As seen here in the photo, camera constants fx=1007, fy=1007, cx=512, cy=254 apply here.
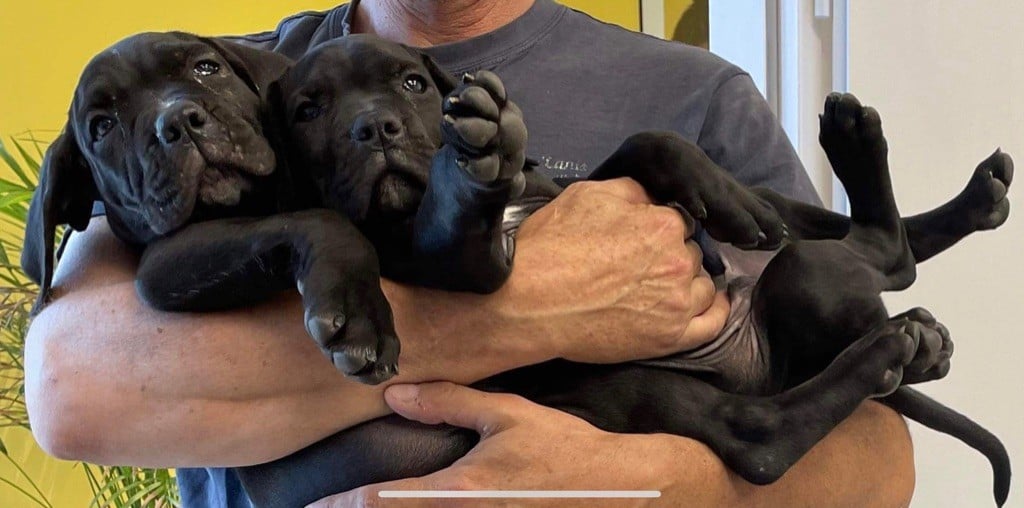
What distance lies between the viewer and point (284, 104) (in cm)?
117

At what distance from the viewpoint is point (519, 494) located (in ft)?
3.55

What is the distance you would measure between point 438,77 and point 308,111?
6.9 inches

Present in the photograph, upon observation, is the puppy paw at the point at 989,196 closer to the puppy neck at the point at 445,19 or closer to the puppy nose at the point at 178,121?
the puppy neck at the point at 445,19

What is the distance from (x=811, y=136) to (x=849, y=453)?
1214 mm

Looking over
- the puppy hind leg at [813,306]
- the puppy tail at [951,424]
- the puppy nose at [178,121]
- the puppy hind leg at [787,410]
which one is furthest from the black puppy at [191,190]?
the puppy tail at [951,424]

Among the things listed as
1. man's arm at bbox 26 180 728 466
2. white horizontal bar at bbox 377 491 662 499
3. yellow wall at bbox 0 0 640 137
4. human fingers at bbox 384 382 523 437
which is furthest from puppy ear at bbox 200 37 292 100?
yellow wall at bbox 0 0 640 137

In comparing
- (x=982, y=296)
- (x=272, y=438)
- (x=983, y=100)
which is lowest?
(x=982, y=296)

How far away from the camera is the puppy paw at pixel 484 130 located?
0.86 metres

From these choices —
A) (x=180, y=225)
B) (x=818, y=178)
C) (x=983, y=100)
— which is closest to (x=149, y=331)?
(x=180, y=225)

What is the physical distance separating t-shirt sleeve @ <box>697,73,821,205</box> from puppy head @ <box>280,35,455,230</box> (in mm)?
486

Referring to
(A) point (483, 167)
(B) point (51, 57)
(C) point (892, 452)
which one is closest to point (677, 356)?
(C) point (892, 452)

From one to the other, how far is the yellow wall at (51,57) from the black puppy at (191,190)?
1570mm

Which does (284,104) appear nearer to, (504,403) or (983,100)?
(504,403)

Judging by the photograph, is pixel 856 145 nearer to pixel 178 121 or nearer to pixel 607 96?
pixel 607 96
